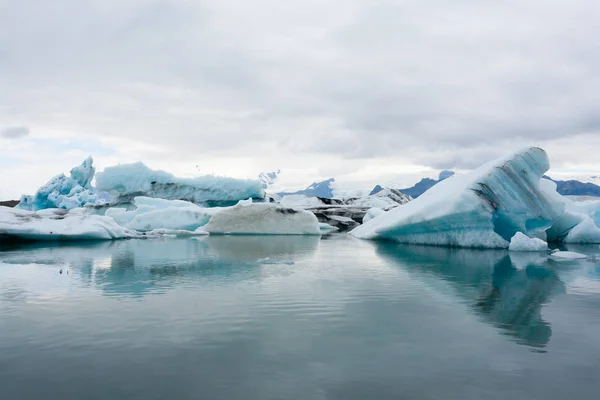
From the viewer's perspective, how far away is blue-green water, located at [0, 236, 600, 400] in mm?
3752

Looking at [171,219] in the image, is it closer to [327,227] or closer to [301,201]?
[327,227]

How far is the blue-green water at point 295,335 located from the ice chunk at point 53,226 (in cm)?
821

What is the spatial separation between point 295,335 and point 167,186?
32233 millimetres

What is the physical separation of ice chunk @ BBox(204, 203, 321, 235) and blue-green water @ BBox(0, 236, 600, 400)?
51.7 ft

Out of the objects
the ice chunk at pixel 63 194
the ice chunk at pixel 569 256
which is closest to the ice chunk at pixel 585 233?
the ice chunk at pixel 569 256

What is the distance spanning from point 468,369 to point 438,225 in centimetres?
1292

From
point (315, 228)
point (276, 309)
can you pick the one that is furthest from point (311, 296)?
point (315, 228)

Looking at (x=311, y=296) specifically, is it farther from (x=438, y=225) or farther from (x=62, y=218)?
(x=62, y=218)

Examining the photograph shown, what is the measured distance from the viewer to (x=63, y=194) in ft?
134

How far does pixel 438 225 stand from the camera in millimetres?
16594

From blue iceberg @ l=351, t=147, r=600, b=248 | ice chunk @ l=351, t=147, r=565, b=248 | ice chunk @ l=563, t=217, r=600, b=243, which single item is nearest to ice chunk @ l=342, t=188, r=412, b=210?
ice chunk @ l=563, t=217, r=600, b=243

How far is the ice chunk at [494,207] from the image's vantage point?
15180mm

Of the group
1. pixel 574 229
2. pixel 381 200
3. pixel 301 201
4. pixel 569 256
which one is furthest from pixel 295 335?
pixel 301 201

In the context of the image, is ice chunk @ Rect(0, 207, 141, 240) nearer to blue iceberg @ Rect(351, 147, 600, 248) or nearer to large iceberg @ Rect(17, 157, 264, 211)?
blue iceberg @ Rect(351, 147, 600, 248)
